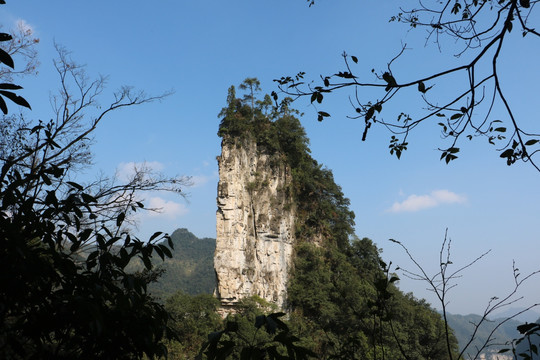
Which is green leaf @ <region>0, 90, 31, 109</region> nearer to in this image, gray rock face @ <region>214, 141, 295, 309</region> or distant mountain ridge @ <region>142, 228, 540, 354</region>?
gray rock face @ <region>214, 141, 295, 309</region>

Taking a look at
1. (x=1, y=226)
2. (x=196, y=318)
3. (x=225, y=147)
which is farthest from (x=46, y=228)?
(x=225, y=147)

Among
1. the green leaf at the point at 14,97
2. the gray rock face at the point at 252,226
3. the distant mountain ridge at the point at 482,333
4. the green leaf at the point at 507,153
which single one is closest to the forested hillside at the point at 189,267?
the gray rock face at the point at 252,226

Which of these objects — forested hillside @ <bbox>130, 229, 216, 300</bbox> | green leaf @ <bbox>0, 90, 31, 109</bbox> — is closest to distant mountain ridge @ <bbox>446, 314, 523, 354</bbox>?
green leaf @ <bbox>0, 90, 31, 109</bbox>

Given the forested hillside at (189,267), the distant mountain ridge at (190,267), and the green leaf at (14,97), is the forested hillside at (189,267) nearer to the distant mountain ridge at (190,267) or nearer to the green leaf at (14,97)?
the distant mountain ridge at (190,267)

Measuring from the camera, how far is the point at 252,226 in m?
23.3

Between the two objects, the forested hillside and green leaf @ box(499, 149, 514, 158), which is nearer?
green leaf @ box(499, 149, 514, 158)

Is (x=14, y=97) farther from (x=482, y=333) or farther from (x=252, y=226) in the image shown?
(x=482, y=333)

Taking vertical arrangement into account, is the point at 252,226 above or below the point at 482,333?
above

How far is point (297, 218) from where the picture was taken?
25703 mm

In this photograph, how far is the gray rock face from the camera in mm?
21281

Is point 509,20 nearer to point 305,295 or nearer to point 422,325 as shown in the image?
point 305,295

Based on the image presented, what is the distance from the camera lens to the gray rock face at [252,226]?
21281 mm

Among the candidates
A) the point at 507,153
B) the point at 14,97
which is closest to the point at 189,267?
the point at 507,153

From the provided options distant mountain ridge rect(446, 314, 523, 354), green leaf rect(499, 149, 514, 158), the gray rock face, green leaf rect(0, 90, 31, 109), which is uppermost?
the gray rock face
